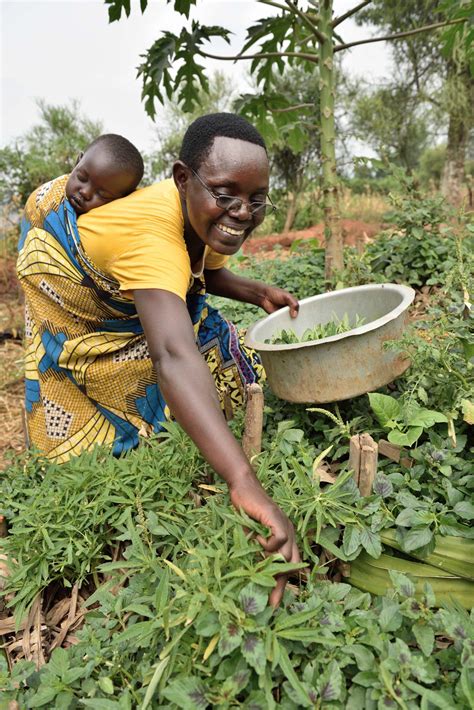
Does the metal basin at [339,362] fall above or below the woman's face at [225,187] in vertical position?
below

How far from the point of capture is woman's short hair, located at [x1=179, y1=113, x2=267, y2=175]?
60.2 inches

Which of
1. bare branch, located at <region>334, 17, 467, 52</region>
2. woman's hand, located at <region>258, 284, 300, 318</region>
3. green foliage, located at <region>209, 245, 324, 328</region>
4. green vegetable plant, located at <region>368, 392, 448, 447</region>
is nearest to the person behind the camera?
green vegetable plant, located at <region>368, 392, 448, 447</region>

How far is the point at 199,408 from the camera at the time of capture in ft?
4.23

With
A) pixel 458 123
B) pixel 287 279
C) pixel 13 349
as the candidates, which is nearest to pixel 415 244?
pixel 287 279

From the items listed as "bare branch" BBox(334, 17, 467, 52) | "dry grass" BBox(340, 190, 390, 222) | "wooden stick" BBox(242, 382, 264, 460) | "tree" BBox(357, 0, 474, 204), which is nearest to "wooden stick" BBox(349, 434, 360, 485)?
"wooden stick" BBox(242, 382, 264, 460)

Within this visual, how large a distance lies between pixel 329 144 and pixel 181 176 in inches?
66.7

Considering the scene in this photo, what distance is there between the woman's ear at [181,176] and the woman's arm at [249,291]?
26.7 inches

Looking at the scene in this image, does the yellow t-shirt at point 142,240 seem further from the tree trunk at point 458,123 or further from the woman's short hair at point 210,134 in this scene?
the tree trunk at point 458,123

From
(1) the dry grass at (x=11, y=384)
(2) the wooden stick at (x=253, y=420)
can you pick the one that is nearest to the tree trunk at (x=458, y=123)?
(1) the dry grass at (x=11, y=384)

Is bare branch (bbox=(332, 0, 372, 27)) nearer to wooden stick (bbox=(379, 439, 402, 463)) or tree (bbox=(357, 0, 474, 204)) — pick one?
wooden stick (bbox=(379, 439, 402, 463))

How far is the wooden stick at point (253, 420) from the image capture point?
4.98 ft

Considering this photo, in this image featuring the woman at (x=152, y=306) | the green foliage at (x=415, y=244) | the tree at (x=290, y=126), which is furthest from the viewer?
the tree at (x=290, y=126)

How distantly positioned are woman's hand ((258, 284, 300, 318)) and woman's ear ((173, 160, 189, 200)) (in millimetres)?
674

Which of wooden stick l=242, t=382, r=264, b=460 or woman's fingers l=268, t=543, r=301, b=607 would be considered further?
wooden stick l=242, t=382, r=264, b=460
